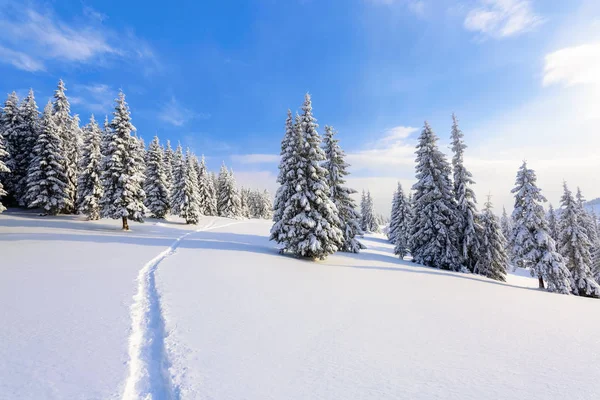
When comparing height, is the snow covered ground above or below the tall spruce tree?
below

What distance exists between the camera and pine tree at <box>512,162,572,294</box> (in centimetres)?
2278

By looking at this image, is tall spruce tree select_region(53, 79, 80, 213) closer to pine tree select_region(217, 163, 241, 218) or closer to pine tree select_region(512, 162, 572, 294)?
pine tree select_region(217, 163, 241, 218)

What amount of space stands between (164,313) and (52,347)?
7.38ft

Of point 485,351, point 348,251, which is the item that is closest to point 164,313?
point 485,351

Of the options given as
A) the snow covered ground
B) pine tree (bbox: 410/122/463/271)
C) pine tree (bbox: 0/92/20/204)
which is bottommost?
the snow covered ground

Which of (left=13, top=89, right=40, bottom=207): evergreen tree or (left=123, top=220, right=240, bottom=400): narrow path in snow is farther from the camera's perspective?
(left=13, top=89, right=40, bottom=207): evergreen tree

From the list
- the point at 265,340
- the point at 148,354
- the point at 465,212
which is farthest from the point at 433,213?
the point at 148,354

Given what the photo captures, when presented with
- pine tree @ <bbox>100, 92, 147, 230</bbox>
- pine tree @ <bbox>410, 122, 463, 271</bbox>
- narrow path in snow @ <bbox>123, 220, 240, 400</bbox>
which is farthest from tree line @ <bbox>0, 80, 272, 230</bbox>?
pine tree @ <bbox>410, 122, 463, 271</bbox>

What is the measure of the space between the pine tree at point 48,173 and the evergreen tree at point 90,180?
258 cm

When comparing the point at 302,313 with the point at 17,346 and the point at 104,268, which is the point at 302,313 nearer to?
the point at 17,346

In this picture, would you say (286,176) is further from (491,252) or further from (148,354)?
(491,252)

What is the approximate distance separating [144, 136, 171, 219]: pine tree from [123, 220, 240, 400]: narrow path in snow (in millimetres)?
40710

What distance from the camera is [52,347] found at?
5320 millimetres

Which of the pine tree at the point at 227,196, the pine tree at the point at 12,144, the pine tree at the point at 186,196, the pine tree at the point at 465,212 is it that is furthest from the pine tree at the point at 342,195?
the pine tree at the point at 227,196
